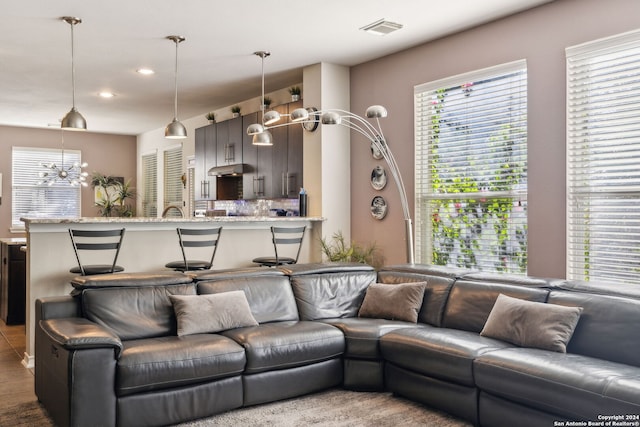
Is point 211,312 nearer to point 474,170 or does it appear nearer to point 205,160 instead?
point 474,170

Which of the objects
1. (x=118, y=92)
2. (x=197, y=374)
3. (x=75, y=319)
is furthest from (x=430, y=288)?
(x=118, y=92)

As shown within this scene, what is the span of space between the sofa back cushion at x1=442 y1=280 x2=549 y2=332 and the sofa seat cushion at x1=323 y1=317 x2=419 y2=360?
11.5 inches

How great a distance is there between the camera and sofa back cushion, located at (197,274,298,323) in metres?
3.96

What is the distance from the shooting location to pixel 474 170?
4.90 meters

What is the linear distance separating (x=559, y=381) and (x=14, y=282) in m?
5.46

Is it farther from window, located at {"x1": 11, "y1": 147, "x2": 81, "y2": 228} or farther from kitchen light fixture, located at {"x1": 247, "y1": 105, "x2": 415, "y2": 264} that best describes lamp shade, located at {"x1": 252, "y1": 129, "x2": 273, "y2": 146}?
window, located at {"x1": 11, "y1": 147, "x2": 81, "y2": 228}

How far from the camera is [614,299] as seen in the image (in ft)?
10.3

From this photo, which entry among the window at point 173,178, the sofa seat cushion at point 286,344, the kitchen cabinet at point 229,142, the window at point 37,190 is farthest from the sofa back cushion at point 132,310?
the window at point 37,190

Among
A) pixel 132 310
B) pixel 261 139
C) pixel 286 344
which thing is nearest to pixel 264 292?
pixel 286 344

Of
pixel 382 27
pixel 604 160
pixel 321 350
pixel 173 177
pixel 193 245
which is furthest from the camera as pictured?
pixel 173 177

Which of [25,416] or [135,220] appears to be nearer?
[25,416]

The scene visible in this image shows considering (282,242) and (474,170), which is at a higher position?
(474,170)

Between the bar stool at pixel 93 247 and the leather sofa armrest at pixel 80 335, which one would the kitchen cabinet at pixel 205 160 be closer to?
the bar stool at pixel 93 247

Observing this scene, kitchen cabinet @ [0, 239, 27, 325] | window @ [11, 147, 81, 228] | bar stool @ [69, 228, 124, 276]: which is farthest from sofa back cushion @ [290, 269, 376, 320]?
window @ [11, 147, 81, 228]
